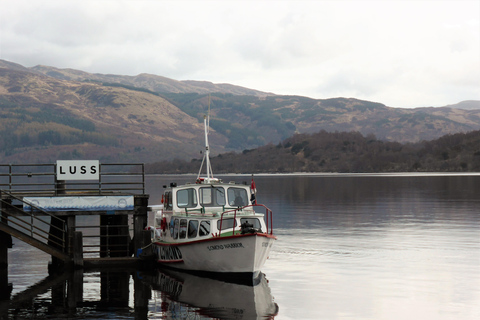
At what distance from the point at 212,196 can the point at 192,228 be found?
2504mm

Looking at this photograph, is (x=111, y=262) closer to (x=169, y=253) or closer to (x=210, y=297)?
(x=169, y=253)

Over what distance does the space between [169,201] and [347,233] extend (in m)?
22.0

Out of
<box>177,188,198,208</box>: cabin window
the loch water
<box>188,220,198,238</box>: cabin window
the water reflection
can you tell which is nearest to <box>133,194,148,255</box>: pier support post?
the loch water

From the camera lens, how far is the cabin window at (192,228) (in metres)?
31.5

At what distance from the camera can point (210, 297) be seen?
27500mm

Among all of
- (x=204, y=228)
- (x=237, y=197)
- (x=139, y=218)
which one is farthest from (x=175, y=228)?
(x=237, y=197)

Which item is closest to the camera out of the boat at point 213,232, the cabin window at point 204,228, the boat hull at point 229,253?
the boat hull at point 229,253

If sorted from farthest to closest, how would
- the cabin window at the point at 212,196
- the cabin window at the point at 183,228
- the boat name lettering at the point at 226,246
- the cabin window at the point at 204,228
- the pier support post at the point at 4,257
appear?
the cabin window at the point at 212,196 → the cabin window at the point at 183,228 → the pier support post at the point at 4,257 → the cabin window at the point at 204,228 → the boat name lettering at the point at 226,246

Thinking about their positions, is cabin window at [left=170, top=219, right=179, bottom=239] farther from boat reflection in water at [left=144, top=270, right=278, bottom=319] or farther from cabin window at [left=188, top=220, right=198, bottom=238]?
boat reflection in water at [left=144, top=270, right=278, bottom=319]

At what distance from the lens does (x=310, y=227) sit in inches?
2263

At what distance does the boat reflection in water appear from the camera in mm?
24859

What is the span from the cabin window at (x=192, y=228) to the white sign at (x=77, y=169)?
6706mm

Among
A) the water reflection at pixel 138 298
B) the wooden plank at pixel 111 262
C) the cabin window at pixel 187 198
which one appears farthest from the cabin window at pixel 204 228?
the wooden plank at pixel 111 262

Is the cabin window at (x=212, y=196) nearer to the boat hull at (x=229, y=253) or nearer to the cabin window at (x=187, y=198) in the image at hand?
the cabin window at (x=187, y=198)
